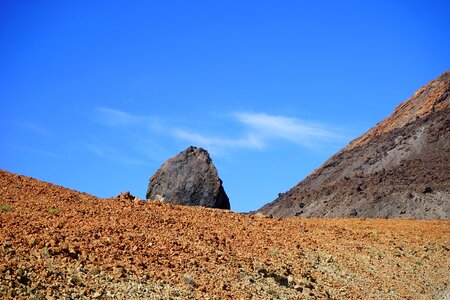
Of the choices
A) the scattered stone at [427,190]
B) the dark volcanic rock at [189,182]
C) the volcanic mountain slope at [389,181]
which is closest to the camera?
the dark volcanic rock at [189,182]

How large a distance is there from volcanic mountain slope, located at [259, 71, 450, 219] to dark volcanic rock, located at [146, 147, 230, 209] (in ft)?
62.0

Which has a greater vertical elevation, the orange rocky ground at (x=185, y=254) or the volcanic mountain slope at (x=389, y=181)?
the volcanic mountain slope at (x=389, y=181)

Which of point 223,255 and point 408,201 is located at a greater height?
point 408,201

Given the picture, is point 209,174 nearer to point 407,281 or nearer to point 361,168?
point 407,281

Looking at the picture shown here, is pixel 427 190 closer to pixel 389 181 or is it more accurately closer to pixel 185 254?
pixel 389 181

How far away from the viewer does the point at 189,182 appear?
30.1 metres

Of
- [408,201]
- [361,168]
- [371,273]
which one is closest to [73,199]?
[371,273]

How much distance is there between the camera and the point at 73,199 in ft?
61.0

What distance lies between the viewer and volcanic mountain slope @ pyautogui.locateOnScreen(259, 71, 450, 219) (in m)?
43.7

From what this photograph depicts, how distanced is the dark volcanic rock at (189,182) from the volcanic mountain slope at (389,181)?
1890 cm

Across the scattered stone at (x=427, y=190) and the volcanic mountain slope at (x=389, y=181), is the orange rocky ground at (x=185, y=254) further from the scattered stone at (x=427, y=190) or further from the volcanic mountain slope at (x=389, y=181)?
the scattered stone at (x=427, y=190)

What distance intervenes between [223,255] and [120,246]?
301cm

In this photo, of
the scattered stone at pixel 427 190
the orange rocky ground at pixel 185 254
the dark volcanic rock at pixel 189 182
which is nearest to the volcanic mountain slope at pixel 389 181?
the scattered stone at pixel 427 190

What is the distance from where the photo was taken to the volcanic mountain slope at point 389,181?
43.7 m
